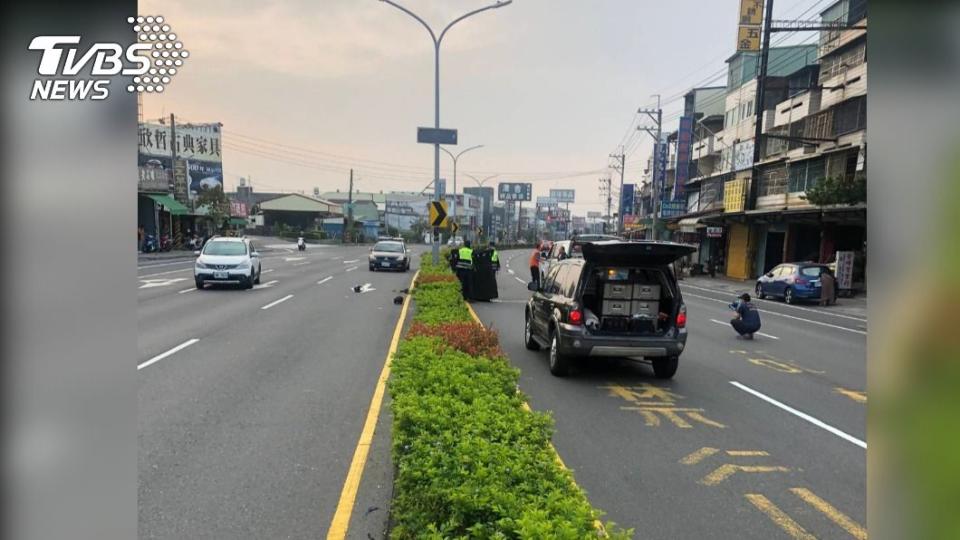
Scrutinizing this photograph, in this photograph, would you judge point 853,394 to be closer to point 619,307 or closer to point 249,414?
point 619,307

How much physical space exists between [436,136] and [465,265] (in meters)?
5.73

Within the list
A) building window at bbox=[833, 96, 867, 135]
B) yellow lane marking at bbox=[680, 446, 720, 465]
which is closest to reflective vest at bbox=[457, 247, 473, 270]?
yellow lane marking at bbox=[680, 446, 720, 465]

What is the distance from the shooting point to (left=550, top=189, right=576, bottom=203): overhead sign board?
102 metres

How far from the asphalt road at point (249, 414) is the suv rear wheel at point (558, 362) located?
8.30 ft

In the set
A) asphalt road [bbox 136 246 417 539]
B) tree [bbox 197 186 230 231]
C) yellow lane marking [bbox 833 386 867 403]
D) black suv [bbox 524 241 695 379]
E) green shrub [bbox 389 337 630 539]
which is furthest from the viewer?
tree [bbox 197 186 230 231]

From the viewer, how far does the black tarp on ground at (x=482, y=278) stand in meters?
17.3

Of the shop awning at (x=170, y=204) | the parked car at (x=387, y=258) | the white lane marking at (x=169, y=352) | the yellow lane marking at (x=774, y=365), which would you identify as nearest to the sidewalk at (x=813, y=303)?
the yellow lane marking at (x=774, y=365)

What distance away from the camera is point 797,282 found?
71.6 ft

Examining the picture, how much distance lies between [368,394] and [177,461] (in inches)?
96.3

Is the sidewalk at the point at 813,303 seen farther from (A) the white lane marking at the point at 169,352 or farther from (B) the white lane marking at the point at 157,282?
(B) the white lane marking at the point at 157,282

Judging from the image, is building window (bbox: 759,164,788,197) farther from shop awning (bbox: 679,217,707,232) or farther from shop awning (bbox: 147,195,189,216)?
shop awning (bbox: 147,195,189,216)

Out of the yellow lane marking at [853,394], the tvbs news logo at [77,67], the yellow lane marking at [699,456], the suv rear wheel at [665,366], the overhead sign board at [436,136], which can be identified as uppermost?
the overhead sign board at [436,136]

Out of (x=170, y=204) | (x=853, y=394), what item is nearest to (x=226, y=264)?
(x=853, y=394)

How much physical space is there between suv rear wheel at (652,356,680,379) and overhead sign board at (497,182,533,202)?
74714mm
